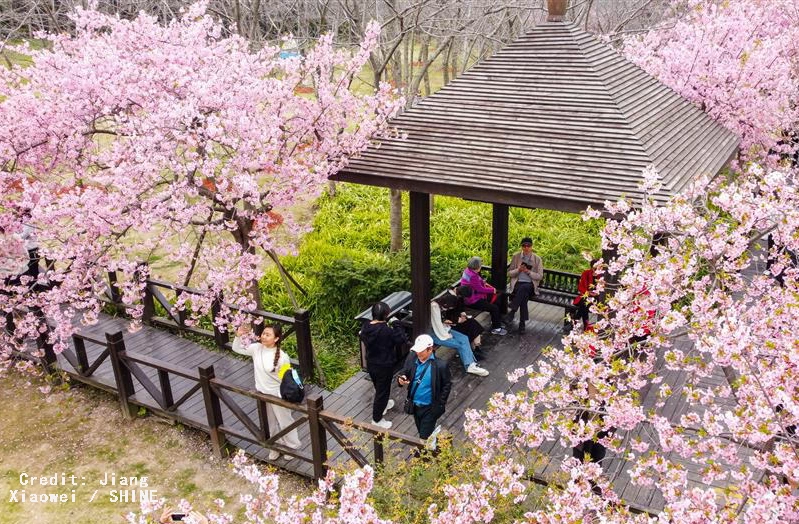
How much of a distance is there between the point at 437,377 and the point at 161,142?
4230 millimetres

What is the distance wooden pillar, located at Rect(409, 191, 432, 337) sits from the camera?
807 centimetres

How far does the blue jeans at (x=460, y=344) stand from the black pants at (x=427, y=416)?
5.92 ft

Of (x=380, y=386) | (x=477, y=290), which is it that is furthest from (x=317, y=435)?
(x=477, y=290)

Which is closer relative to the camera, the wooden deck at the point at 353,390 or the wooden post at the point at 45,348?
the wooden deck at the point at 353,390

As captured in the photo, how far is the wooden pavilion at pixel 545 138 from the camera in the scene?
258 inches

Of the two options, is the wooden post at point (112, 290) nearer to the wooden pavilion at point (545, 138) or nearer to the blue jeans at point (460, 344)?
the wooden pavilion at point (545, 138)

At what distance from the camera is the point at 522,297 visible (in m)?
9.32

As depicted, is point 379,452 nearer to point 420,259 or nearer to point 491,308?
point 420,259

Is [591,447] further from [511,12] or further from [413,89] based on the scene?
[511,12]

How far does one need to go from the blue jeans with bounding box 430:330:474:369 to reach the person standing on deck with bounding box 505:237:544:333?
1.41 meters

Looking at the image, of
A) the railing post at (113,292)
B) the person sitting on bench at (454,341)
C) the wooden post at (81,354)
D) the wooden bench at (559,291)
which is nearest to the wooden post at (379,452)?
the person sitting on bench at (454,341)

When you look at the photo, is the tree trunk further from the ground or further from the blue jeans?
the ground

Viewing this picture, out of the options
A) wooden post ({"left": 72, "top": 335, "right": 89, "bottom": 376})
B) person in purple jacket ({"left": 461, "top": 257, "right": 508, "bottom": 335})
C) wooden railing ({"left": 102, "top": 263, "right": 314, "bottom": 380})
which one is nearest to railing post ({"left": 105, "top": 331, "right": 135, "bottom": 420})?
wooden post ({"left": 72, "top": 335, "right": 89, "bottom": 376})

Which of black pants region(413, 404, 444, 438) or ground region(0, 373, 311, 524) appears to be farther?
ground region(0, 373, 311, 524)
